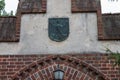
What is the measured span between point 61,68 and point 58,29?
3.43 feet

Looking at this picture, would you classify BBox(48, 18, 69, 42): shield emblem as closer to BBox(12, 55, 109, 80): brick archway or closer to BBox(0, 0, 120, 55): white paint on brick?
BBox(0, 0, 120, 55): white paint on brick

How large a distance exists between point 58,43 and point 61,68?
2.24 ft

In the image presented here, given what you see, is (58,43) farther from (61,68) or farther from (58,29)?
(61,68)

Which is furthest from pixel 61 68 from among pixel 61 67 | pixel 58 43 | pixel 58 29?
pixel 58 29


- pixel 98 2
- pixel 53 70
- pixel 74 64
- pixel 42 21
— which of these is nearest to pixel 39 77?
pixel 53 70

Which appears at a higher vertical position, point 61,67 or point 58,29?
point 58,29

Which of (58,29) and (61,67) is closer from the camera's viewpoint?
(61,67)

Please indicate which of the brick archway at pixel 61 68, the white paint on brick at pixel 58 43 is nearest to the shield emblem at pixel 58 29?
the white paint on brick at pixel 58 43

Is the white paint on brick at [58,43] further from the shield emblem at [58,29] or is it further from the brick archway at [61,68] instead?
the brick archway at [61,68]

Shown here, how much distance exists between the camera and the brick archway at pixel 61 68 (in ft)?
28.8

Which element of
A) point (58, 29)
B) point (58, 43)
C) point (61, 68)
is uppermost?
point (58, 29)

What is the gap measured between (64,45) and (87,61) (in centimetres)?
72

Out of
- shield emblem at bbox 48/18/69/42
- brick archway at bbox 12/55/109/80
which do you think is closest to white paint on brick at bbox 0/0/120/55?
shield emblem at bbox 48/18/69/42

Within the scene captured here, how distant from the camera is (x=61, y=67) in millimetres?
8891
